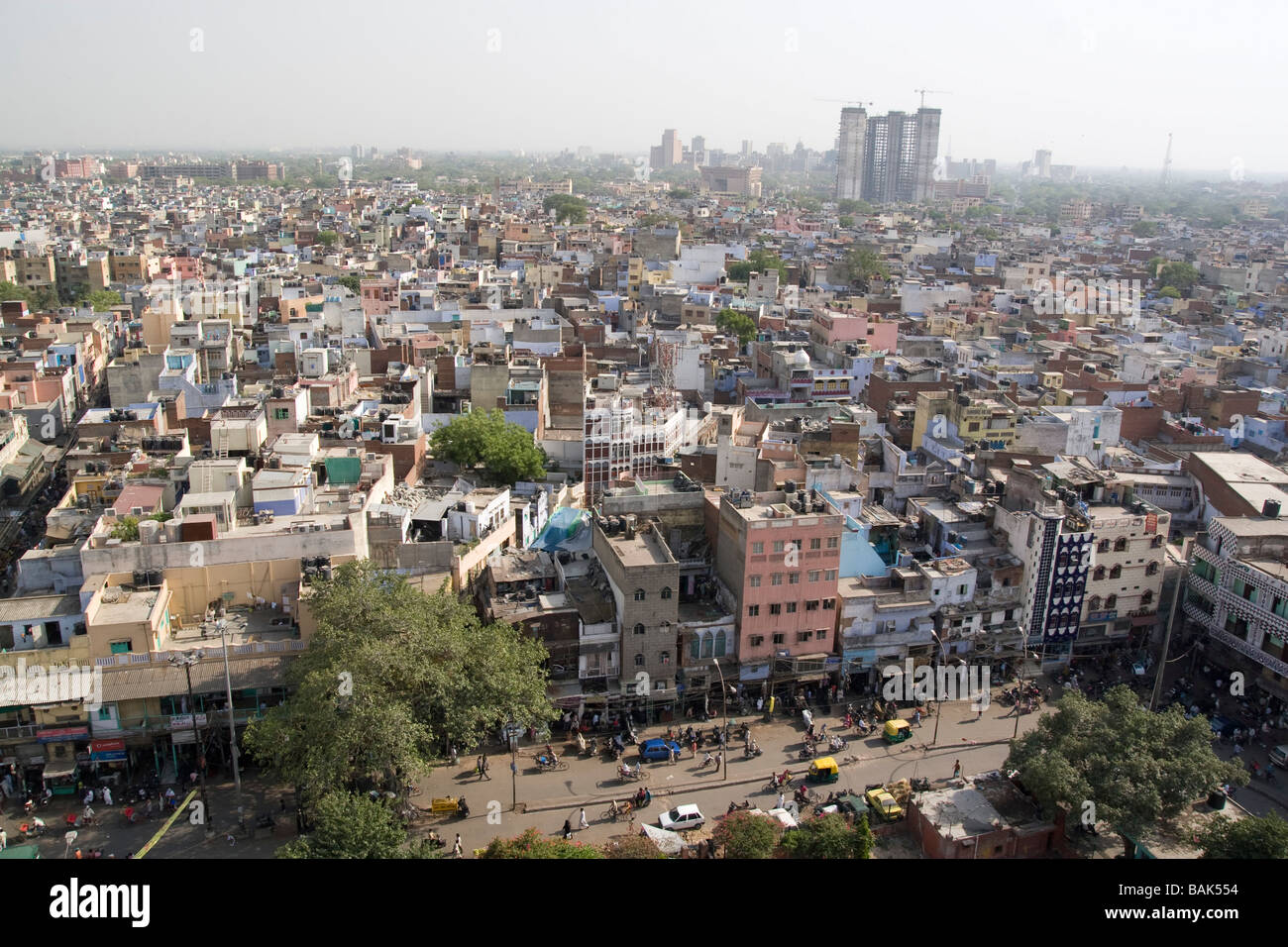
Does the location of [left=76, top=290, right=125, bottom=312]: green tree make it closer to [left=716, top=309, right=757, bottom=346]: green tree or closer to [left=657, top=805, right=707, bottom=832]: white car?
[left=716, top=309, right=757, bottom=346]: green tree

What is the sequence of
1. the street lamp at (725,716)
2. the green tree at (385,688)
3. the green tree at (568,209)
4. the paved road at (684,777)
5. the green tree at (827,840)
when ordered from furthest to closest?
the green tree at (568,209)
the street lamp at (725,716)
the paved road at (684,777)
the green tree at (385,688)
the green tree at (827,840)

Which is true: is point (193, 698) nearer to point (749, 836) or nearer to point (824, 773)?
point (749, 836)

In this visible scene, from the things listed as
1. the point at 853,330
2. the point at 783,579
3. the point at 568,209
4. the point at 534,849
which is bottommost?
the point at 534,849

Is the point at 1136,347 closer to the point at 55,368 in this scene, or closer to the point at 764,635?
the point at 764,635

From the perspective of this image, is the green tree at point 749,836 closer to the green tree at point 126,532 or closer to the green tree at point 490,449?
the green tree at point 126,532

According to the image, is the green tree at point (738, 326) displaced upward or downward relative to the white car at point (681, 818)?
upward

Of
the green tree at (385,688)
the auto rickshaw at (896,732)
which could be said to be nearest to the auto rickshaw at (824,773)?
the auto rickshaw at (896,732)

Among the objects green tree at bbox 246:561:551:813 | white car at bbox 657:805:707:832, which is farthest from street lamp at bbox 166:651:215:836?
white car at bbox 657:805:707:832

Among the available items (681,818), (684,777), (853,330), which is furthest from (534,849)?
(853,330)
